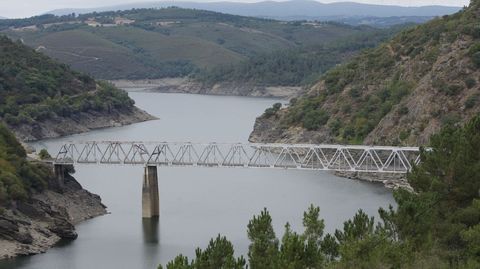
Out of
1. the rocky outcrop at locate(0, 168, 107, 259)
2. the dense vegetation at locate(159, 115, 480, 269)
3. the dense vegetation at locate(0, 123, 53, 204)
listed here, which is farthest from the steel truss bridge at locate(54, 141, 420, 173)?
the dense vegetation at locate(159, 115, 480, 269)

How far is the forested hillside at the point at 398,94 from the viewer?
78062 millimetres

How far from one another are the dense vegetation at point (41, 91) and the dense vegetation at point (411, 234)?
67.3m

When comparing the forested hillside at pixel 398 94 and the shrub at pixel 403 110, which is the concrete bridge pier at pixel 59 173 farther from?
the shrub at pixel 403 110

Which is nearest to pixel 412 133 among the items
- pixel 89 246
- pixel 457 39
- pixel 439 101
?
pixel 439 101

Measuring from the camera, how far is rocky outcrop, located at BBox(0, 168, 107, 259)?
4962 cm

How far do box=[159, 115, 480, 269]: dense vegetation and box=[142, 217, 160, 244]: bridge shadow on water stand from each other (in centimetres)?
1781

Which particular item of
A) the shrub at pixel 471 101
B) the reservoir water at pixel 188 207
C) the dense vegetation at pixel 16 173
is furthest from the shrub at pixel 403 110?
the dense vegetation at pixel 16 173

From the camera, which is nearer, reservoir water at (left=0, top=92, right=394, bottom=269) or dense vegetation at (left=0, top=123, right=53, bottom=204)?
reservoir water at (left=0, top=92, right=394, bottom=269)

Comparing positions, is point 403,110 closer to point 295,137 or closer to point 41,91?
point 295,137

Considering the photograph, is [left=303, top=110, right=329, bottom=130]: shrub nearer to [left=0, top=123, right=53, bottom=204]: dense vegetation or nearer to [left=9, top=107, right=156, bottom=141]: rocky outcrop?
[left=9, top=107, right=156, bottom=141]: rocky outcrop

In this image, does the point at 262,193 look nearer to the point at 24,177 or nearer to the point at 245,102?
the point at 24,177

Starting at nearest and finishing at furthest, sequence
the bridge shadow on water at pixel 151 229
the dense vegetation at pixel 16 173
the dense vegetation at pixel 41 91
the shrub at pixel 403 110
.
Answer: the bridge shadow on water at pixel 151 229 → the dense vegetation at pixel 16 173 → the shrub at pixel 403 110 → the dense vegetation at pixel 41 91

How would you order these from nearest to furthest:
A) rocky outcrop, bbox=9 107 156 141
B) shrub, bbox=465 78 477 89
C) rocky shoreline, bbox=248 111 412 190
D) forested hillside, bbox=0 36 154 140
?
rocky shoreline, bbox=248 111 412 190
shrub, bbox=465 78 477 89
rocky outcrop, bbox=9 107 156 141
forested hillside, bbox=0 36 154 140

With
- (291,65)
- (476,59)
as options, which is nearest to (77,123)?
(476,59)
